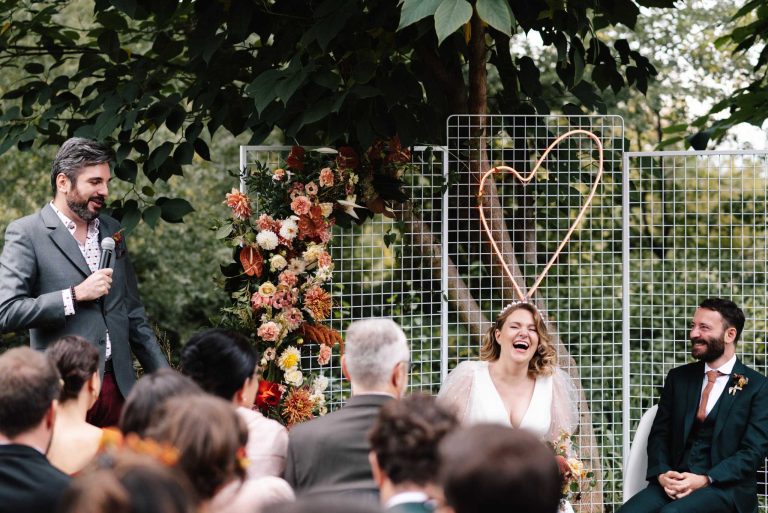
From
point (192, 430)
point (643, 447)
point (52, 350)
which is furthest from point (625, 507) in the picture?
point (192, 430)

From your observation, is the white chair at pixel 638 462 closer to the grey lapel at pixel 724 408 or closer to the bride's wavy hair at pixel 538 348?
the grey lapel at pixel 724 408

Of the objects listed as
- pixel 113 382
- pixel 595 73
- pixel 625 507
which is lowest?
pixel 625 507

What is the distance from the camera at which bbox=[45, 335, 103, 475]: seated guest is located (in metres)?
3.22

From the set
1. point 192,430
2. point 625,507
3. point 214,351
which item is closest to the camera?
point 192,430

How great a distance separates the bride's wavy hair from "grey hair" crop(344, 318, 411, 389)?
1.80 m

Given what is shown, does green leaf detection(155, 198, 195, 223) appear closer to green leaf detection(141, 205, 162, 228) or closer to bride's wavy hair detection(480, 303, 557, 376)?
green leaf detection(141, 205, 162, 228)

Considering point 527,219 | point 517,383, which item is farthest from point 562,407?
point 527,219

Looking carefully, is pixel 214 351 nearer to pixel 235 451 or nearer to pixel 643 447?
pixel 235 451

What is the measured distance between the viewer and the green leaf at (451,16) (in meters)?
3.25

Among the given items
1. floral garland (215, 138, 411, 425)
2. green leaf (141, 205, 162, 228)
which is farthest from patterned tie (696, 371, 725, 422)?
green leaf (141, 205, 162, 228)

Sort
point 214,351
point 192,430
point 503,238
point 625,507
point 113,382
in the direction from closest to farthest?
1. point 192,430
2. point 214,351
3. point 113,382
4. point 625,507
5. point 503,238

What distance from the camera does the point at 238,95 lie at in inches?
215

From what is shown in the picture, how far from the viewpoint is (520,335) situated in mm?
4797

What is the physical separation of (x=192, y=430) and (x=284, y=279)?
2.65m
